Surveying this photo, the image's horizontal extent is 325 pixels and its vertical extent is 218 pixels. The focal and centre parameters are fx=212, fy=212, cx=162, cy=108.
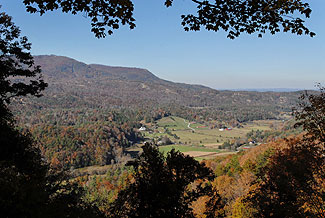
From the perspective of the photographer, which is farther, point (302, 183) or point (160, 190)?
point (302, 183)

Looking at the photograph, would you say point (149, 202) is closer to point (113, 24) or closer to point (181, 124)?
point (113, 24)

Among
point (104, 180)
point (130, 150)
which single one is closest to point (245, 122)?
point (130, 150)

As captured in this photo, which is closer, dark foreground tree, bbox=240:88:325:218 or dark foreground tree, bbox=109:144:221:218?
dark foreground tree, bbox=109:144:221:218

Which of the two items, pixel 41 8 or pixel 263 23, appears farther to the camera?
pixel 263 23

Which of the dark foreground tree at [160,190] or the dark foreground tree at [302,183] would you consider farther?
the dark foreground tree at [302,183]

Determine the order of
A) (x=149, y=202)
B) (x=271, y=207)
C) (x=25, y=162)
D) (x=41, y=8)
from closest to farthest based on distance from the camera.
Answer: (x=41, y=8) < (x=149, y=202) < (x=271, y=207) < (x=25, y=162)

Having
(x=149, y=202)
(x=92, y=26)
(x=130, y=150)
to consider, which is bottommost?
(x=130, y=150)

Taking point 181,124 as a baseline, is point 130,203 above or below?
above

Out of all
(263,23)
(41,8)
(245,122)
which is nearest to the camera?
(41,8)
